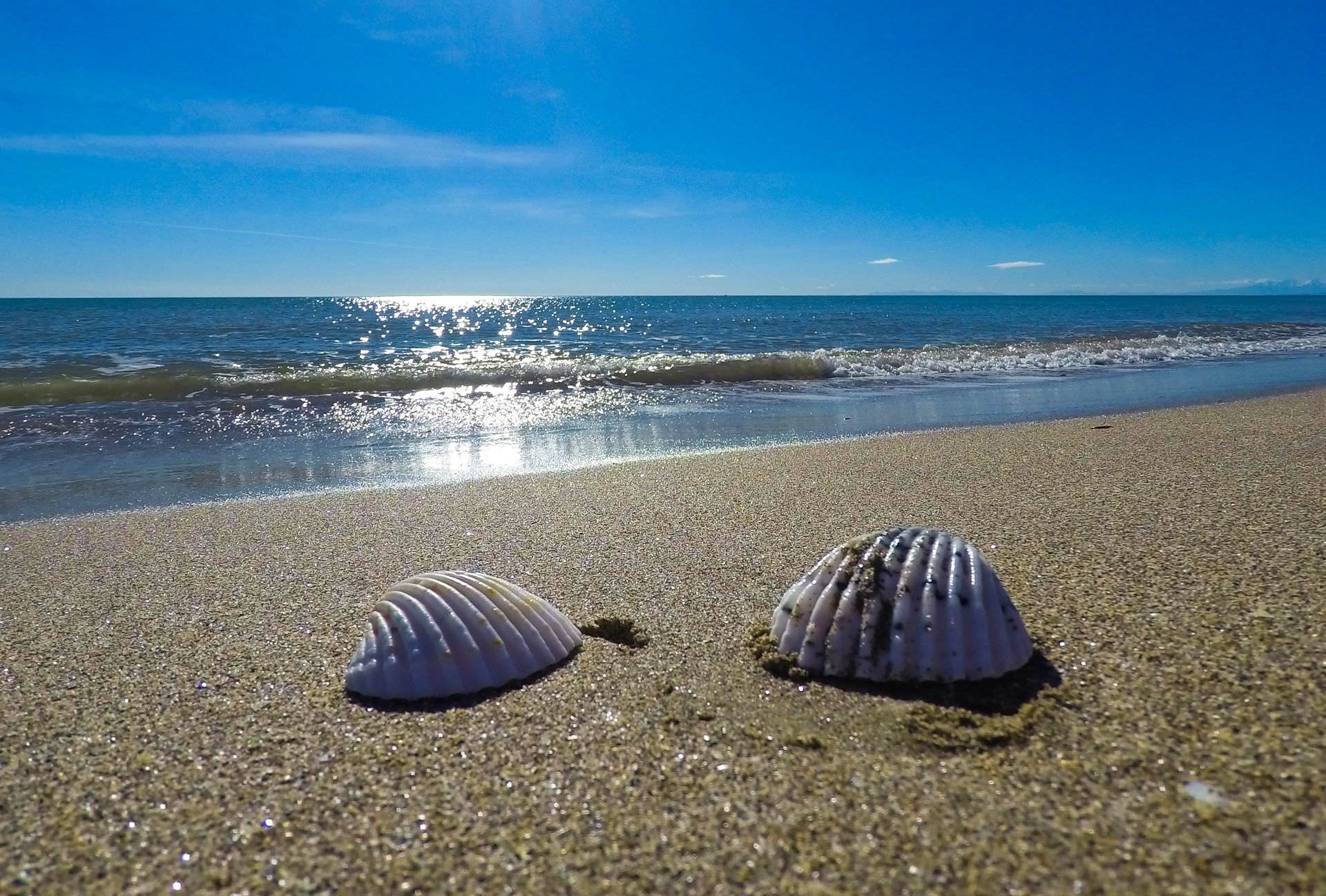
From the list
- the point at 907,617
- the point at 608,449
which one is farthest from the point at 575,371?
the point at 907,617

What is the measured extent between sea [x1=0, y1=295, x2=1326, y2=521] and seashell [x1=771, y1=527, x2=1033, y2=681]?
14.0 feet

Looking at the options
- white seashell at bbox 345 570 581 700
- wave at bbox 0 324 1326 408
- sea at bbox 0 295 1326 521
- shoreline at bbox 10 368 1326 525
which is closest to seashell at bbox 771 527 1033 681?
white seashell at bbox 345 570 581 700

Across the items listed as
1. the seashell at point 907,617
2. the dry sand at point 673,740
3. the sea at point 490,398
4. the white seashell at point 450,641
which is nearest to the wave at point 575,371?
the sea at point 490,398

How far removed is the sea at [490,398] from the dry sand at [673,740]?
295 cm

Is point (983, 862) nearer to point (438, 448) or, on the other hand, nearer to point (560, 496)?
point (560, 496)

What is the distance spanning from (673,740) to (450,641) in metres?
0.75

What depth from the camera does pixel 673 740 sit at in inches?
81.2

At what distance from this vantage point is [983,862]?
152 cm

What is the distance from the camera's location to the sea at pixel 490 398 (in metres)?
6.82

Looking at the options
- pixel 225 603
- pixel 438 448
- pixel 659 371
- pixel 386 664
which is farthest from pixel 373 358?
pixel 386 664

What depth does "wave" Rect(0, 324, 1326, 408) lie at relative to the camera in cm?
1220

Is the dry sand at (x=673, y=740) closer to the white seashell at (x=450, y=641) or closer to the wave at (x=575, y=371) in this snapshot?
the white seashell at (x=450, y=641)

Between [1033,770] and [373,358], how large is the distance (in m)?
18.2

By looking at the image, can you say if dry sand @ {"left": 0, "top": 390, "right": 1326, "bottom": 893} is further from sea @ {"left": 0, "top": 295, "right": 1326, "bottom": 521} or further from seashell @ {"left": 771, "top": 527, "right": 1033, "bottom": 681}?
sea @ {"left": 0, "top": 295, "right": 1326, "bottom": 521}
